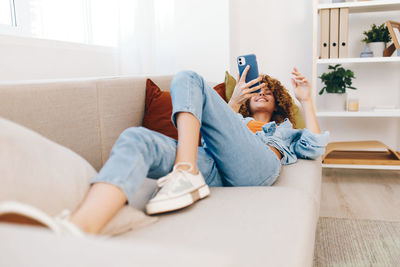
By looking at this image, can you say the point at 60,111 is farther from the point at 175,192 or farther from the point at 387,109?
the point at 387,109

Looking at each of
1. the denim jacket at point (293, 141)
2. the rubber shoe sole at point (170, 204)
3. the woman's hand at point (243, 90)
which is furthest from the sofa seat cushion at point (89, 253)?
the woman's hand at point (243, 90)

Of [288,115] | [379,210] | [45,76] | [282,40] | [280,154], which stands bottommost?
[379,210]

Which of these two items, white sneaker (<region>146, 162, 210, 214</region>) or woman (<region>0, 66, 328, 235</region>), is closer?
woman (<region>0, 66, 328, 235</region>)

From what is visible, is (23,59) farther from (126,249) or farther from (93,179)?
(126,249)

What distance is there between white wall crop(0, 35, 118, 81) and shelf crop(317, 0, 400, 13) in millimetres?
1473

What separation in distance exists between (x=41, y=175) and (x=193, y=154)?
19.0 inches

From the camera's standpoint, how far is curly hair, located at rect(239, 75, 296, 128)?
1955mm

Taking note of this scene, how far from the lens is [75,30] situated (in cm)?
233

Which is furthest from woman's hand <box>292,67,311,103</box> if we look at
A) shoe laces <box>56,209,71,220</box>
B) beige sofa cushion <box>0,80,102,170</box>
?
shoe laces <box>56,209,71,220</box>

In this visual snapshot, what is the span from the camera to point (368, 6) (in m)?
2.55

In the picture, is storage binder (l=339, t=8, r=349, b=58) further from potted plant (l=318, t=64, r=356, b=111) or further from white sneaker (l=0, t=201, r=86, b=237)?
white sneaker (l=0, t=201, r=86, b=237)

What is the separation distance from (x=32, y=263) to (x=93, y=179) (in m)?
0.38

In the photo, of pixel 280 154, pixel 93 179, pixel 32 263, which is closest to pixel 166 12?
pixel 280 154

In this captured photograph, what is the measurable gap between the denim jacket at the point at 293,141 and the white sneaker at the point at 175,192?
24.4 inches
